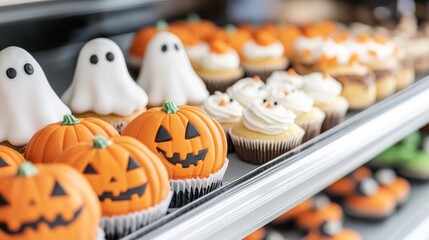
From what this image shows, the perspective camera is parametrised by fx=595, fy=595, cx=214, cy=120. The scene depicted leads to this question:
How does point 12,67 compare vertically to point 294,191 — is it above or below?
above

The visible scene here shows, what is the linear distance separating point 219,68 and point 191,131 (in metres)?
0.88

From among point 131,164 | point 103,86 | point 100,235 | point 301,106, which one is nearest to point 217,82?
point 301,106

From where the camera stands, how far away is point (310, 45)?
8.44 feet

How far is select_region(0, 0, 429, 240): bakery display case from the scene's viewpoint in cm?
134

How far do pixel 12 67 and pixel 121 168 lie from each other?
0.47 m

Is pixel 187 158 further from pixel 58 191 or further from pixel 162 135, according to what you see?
pixel 58 191

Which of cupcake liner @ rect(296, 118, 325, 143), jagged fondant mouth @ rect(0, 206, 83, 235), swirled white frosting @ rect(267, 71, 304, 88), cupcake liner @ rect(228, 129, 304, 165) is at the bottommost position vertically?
cupcake liner @ rect(296, 118, 325, 143)

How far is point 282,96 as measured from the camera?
1.92 meters

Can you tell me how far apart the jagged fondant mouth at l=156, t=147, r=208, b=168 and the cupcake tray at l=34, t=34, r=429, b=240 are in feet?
0.30

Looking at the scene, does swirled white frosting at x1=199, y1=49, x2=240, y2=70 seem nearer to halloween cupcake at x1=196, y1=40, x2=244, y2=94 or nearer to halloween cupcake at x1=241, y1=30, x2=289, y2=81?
halloween cupcake at x1=196, y1=40, x2=244, y2=94

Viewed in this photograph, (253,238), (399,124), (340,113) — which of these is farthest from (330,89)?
(253,238)

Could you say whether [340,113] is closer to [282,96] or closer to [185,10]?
[282,96]

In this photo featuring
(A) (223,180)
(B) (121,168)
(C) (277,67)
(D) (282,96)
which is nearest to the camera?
(B) (121,168)

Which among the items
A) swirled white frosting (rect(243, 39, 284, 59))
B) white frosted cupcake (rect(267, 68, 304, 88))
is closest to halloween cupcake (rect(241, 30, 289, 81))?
swirled white frosting (rect(243, 39, 284, 59))
